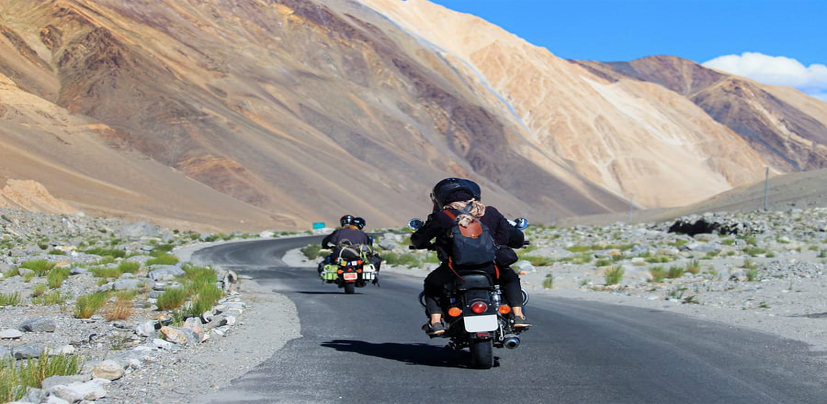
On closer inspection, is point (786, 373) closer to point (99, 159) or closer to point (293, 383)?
point (293, 383)

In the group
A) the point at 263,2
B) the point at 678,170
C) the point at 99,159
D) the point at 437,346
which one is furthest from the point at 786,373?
the point at 678,170

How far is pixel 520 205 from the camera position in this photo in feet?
376

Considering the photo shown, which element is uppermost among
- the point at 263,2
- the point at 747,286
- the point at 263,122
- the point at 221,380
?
the point at 263,2

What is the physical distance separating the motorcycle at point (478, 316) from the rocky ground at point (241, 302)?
209 centimetres

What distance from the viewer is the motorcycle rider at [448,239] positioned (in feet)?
27.2

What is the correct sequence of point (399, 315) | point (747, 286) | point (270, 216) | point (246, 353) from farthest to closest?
point (270, 216), point (747, 286), point (399, 315), point (246, 353)

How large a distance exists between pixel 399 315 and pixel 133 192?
65.2m

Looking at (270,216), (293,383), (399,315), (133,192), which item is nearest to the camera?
(293,383)

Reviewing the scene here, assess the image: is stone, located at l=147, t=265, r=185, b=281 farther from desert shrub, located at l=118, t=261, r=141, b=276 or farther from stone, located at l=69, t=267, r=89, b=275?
stone, located at l=69, t=267, r=89, b=275

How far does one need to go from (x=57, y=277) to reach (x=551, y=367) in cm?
1438

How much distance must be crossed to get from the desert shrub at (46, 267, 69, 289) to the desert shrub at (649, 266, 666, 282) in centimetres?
1440

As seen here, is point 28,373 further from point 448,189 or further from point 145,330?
point 448,189

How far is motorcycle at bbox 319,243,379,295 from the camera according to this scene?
17828 millimetres

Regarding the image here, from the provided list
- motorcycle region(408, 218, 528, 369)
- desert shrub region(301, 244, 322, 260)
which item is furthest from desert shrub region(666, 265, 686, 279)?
desert shrub region(301, 244, 322, 260)
